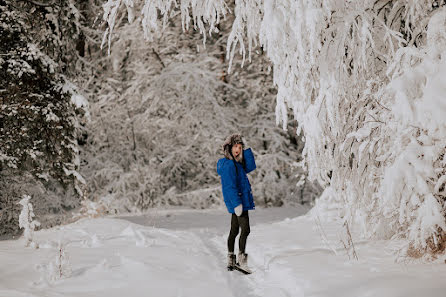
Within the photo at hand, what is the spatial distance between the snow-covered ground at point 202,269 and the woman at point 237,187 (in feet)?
1.17

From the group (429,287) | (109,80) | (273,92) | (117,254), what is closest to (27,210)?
(117,254)

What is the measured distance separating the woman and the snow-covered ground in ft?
1.17

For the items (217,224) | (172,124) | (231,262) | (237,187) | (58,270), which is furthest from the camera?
(172,124)

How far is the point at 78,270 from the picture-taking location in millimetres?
4133

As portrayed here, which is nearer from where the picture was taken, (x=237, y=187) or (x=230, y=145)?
(x=237, y=187)

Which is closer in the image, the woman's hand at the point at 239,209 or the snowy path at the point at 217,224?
the snowy path at the point at 217,224

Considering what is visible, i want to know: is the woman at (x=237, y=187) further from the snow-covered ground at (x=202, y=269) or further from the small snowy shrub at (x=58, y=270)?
the small snowy shrub at (x=58, y=270)

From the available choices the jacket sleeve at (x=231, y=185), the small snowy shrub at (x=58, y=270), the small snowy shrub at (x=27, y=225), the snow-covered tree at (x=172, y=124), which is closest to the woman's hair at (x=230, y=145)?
the jacket sleeve at (x=231, y=185)

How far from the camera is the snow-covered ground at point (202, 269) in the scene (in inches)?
138

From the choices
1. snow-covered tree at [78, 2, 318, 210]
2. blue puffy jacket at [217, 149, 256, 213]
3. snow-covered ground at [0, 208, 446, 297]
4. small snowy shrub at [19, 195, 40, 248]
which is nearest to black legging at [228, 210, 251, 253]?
blue puffy jacket at [217, 149, 256, 213]

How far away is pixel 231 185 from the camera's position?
4.64 meters

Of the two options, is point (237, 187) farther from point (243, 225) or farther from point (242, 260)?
point (242, 260)

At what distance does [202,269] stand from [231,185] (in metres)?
1.06

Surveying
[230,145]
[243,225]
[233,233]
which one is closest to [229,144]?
[230,145]
